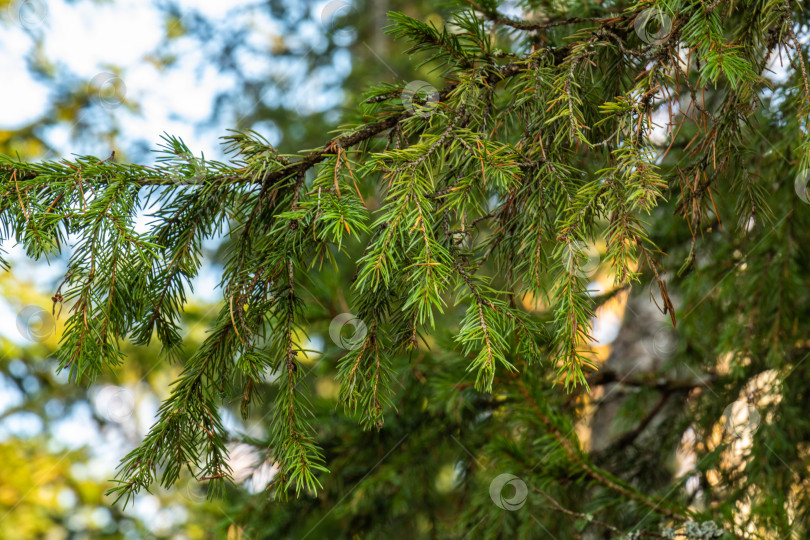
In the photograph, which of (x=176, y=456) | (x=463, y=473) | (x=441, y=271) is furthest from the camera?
(x=463, y=473)

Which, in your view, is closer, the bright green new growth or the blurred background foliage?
the bright green new growth

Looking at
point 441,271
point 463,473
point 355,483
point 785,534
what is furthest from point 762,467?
point 441,271

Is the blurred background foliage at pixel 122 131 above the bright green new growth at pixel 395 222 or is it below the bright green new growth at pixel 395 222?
above

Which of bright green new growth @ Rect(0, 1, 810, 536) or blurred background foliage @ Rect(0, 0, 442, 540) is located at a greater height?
blurred background foliage @ Rect(0, 0, 442, 540)

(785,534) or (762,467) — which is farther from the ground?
(762,467)

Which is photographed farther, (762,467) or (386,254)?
(762,467)

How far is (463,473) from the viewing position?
2.61 metres

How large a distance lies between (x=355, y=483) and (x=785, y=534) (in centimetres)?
164

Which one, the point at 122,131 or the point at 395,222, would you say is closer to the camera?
the point at 395,222

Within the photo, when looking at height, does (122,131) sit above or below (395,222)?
above

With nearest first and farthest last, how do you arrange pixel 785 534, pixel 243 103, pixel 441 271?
1. pixel 441 271
2. pixel 785 534
3. pixel 243 103

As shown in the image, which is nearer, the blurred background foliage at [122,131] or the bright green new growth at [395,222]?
the bright green new growth at [395,222]

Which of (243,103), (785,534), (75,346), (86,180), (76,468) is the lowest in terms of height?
(785,534)

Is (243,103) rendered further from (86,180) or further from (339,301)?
(86,180)
